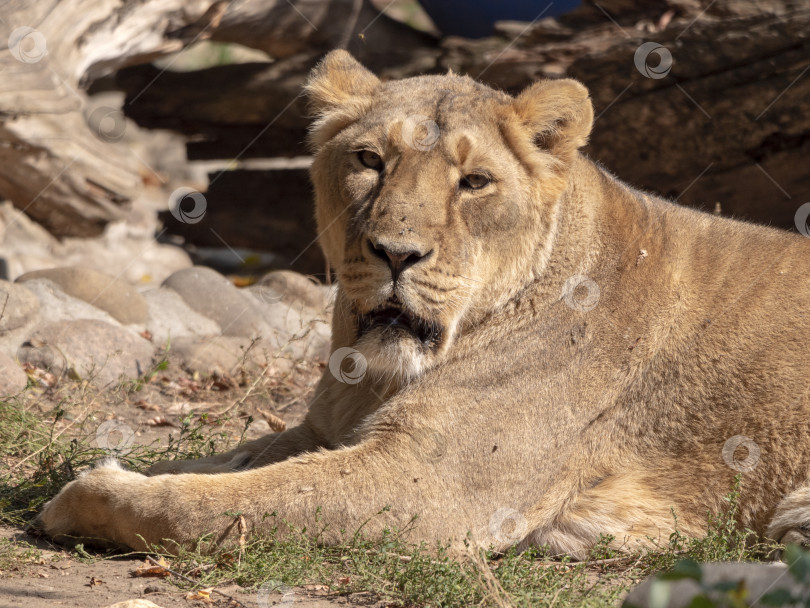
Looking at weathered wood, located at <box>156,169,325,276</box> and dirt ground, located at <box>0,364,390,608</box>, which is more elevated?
weathered wood, located at <box>156,169,325,276</box>

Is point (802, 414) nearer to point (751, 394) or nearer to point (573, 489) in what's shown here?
point (751, 394)

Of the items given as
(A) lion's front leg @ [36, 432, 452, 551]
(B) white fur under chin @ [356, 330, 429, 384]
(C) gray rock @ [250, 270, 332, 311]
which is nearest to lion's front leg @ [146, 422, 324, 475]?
(A) lion's front leg @ [36, 432, 452, 551]

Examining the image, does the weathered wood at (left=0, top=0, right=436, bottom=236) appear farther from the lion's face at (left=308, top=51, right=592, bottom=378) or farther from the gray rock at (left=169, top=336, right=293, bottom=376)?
the lion's face at (left=308, top=51, right=592, bottom=378)

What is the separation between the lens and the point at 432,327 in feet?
15.3

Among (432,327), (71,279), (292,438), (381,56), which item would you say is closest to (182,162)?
(381,56)

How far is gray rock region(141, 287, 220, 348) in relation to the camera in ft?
30.2

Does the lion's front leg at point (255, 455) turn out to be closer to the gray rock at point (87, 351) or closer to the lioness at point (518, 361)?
the lioness at point (518, 361)

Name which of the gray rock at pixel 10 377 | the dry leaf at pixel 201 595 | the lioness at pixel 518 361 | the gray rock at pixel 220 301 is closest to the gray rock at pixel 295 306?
the gray rock at pixel 220 301

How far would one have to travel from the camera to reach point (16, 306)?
812cm

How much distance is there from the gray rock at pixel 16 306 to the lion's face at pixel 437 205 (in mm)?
4053

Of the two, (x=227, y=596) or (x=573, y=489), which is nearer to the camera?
(x=227, y=596)

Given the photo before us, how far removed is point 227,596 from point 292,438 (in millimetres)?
1842

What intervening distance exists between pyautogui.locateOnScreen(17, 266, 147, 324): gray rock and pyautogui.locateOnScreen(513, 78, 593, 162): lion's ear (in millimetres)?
5314

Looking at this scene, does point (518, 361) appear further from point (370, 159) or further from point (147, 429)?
point (147, 429)
